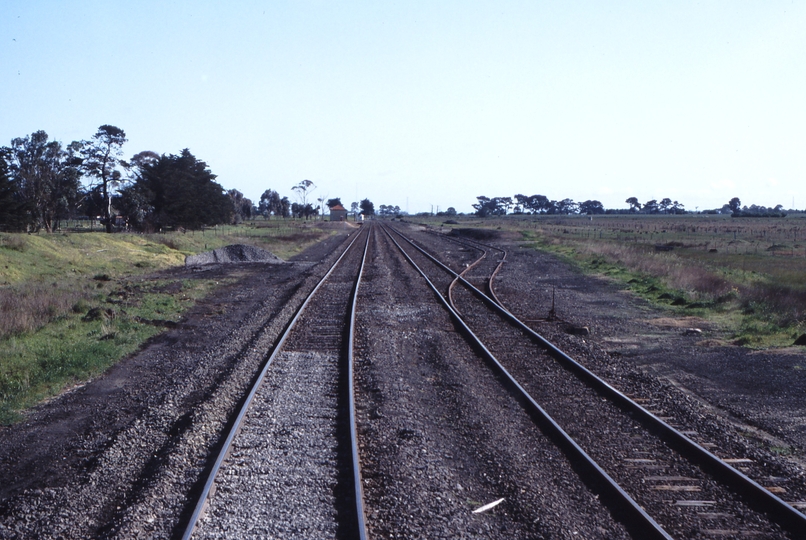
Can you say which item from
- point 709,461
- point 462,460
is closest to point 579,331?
point 709,461

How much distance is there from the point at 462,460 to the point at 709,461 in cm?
282

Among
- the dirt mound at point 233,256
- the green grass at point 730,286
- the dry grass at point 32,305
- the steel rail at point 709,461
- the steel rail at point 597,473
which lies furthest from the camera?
the dirt mound at point 233,256

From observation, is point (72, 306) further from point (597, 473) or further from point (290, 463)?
point (597, 473)

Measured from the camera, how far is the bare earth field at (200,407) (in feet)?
21.0

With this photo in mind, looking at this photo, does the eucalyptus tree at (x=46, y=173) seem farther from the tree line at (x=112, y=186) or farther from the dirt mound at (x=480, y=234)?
the dirt mound at (x=480, y=234)

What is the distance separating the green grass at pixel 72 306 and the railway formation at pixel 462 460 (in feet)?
11.3

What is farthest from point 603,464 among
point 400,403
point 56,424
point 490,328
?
point 490,328

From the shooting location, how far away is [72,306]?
1680 centimetres

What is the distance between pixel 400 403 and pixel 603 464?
10.5ft

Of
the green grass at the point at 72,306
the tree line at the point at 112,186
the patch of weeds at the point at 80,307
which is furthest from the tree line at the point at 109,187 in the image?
the patch of weeds at the point at 80,307

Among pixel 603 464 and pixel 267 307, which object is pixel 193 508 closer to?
pixel 603 464

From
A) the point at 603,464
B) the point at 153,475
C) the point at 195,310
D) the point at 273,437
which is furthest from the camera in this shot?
the point at 195,310

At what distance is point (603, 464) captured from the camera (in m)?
7.41

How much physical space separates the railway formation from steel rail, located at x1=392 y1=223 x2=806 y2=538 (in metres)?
0.02
